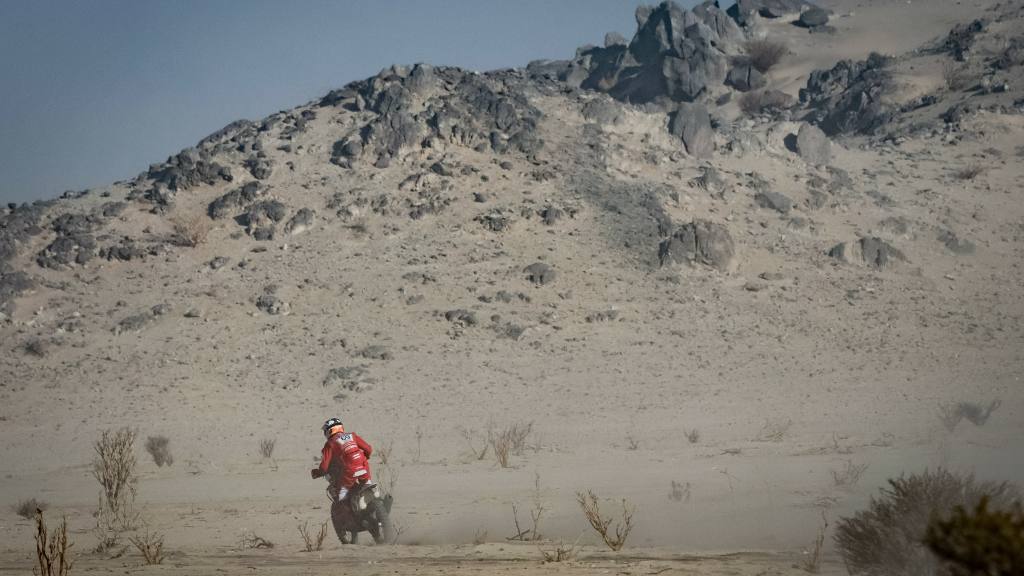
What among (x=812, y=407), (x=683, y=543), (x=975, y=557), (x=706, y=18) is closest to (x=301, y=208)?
(x=812, y=407)

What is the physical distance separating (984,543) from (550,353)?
20043mm

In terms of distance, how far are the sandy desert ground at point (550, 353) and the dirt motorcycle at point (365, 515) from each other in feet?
1.27

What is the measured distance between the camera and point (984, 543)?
9.79ft

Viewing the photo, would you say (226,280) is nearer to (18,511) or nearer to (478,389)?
(478,389)

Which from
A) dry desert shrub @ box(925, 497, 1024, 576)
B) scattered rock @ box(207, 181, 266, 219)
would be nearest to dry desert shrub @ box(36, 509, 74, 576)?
dry desert shrub @ box(925, 497, 1024, 576)

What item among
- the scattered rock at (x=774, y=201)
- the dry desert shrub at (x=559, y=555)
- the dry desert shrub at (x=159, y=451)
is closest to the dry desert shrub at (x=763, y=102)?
the scattered rock at (x=774, y=201)

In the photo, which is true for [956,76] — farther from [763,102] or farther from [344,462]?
[344,462]

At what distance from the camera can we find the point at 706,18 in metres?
58.1

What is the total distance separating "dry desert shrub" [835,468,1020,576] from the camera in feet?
19.4

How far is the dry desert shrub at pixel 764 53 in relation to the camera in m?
55.3

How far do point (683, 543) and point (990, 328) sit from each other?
18419 millimetres

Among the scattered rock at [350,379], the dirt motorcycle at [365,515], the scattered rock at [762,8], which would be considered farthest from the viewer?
the scattered rock at [762,8]

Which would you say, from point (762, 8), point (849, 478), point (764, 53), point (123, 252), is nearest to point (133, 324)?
point (123, 252)

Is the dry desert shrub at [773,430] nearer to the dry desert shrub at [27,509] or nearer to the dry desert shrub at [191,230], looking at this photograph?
the dry desert shrub at [27,509]
